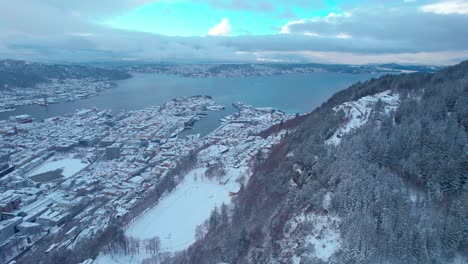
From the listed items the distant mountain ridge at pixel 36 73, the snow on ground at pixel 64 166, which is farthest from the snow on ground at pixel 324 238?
the distant mountain ridge at pixel 36 73

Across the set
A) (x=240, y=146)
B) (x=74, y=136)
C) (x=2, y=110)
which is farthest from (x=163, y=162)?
(x=2, y=110)

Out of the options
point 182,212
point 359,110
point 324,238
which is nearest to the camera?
point 324,238

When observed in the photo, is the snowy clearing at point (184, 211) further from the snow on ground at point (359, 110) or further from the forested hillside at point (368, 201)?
the snow on ground at point (359, 110)

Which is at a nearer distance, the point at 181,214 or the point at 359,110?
the point at 181,214

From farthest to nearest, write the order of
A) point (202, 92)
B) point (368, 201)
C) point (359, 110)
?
point (202, 92) → point (359, 110) → point (368, 201)

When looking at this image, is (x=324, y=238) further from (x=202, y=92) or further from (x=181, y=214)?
(x=202, y=92)

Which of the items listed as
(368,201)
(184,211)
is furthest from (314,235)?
(184,211)

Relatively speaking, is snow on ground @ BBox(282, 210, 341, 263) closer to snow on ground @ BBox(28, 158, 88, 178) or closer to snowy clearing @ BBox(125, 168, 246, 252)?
snowy clearing @ BBox(125, 168, 246, 252)
